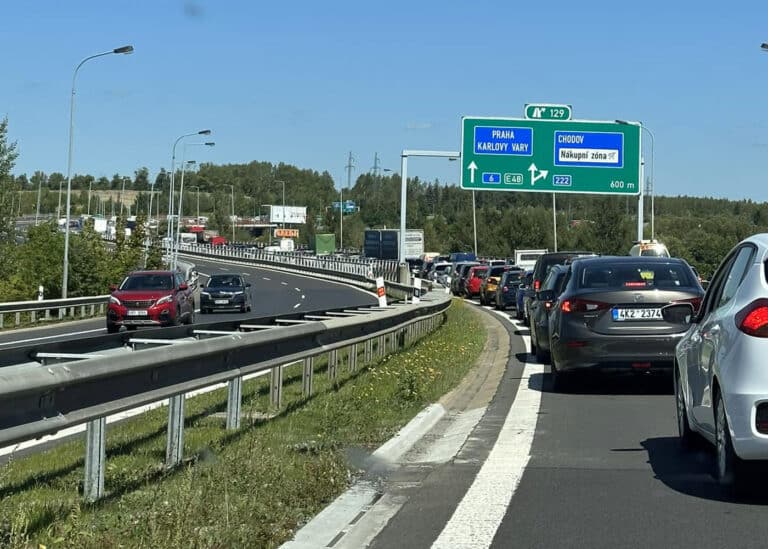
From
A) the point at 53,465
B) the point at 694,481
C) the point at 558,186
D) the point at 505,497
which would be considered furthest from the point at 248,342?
the point at 558,186

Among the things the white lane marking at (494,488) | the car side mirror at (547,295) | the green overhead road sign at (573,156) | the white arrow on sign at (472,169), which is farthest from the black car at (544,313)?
the white arrow on sign at (472,169)

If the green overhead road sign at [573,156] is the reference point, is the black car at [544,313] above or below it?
below

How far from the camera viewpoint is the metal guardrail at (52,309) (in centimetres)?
3534

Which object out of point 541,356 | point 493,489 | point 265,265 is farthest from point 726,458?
point 265,265

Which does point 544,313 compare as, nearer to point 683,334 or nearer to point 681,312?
point 683,334

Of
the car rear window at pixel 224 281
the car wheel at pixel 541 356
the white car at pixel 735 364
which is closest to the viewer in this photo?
the white car at pixel 735 364

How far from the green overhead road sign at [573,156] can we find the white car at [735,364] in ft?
102

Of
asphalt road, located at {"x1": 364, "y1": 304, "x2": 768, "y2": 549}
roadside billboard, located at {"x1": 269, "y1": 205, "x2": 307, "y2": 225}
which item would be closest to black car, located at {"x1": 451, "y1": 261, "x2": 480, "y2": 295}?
asphalt road, located at {"x1": 364, "y1": 304, "x2": 768, "y2": 549}

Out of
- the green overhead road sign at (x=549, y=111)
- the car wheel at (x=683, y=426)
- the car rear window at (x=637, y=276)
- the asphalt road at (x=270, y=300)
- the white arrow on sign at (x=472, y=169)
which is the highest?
the green overhead road sign at (x=549, y=111)

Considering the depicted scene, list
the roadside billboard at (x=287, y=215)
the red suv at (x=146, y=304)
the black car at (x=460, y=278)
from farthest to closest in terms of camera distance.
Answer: the roadside billboard at (x=287, y=215), the black car at (x=460, y=278), the red suv at (x=146, y=304)

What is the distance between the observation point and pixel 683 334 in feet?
45.5

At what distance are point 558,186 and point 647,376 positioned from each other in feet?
76.1

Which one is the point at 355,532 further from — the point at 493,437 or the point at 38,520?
the point at 493,437

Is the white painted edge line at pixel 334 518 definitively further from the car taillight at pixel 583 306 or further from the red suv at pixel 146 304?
the red suv at pixel 146 304
